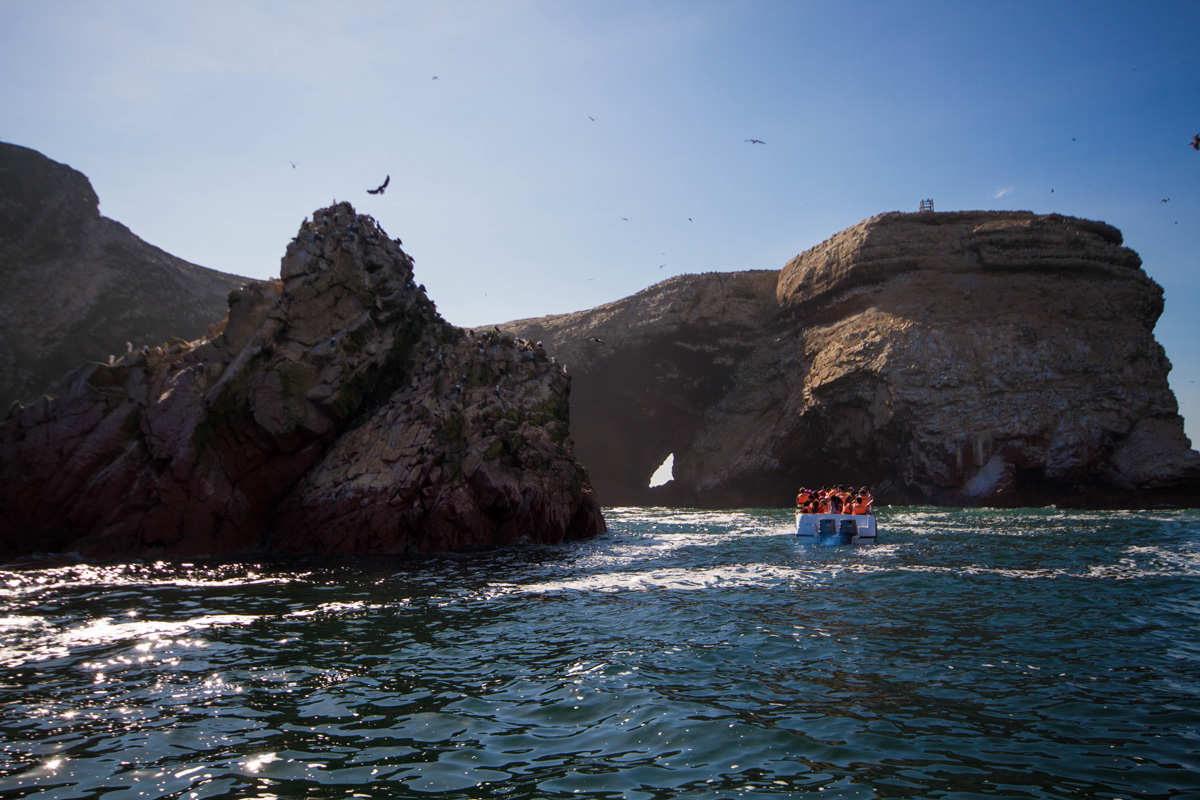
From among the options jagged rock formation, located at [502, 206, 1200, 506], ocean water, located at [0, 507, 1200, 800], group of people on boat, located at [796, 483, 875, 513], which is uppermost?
jagged rock formation, located at [502, 206, 1200, 506]

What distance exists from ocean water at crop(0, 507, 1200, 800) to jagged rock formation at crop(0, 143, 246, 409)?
3869 centimetres

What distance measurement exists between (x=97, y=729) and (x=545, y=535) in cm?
1920

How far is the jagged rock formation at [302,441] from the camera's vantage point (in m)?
21.1

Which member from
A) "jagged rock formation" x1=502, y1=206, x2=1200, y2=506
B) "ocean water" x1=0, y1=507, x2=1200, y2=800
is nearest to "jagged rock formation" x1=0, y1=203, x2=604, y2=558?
"ocean water" x1=0, y1=507, x2=1200, y2=800

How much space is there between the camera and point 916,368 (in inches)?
1905

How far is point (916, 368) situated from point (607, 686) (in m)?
45.7

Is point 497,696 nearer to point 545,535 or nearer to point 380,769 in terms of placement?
point 380,769

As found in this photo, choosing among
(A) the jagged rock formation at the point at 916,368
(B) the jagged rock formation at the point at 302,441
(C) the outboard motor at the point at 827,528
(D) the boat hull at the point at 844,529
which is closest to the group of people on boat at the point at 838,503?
(D) the boat hull at the point at 844,529

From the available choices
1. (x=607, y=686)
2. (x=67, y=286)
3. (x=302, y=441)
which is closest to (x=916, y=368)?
(x=302, y=441)

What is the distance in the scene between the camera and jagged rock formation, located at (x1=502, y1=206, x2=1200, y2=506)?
4416 cm

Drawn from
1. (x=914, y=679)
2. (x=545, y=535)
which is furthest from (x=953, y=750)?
(x=545, y=535)

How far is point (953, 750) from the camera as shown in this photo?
6309 mm

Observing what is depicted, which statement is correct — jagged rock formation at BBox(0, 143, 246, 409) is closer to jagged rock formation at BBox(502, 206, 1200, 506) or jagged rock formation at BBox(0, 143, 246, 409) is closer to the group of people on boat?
jagged rock formation at BBox(502, 206, 1200, 506)

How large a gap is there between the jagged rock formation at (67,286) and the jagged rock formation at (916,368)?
32.3 metres
